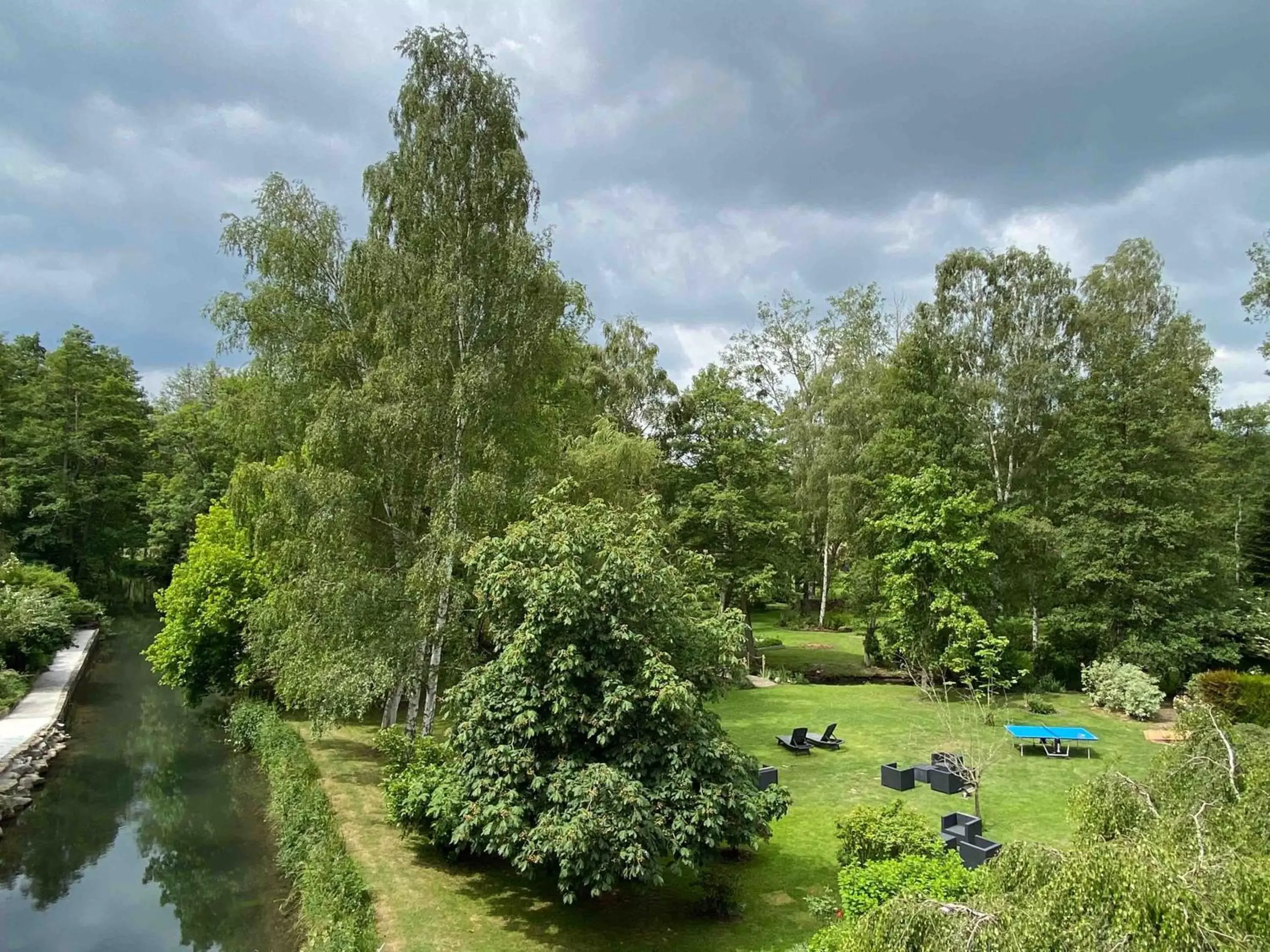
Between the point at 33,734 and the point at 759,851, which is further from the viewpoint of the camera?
the point at 33,734

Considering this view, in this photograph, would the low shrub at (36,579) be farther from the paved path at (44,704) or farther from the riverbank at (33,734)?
the riverbank at (33,734)

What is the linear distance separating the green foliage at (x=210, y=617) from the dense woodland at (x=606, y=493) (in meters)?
0.10

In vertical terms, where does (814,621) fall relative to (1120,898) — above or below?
below

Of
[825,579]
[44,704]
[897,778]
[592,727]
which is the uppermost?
[825,579]

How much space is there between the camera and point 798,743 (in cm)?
1820

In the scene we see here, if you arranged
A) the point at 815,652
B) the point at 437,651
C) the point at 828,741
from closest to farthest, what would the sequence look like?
1. the point at 437,651
2. the point at 828,741
3. the point at 815,652

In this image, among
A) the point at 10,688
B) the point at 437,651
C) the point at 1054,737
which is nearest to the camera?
the point at 437,651


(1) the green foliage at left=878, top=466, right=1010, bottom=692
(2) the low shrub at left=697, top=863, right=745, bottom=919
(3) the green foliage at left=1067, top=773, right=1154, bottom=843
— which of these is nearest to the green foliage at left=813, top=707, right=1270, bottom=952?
(3) the green foliage at left=1067, top=773, right=1154, bottom=843

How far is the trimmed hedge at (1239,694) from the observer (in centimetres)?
1833

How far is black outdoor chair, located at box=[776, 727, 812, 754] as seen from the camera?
714 inches

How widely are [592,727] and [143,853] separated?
38.2ft

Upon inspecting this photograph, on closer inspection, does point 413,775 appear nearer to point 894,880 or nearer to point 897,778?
point 894,880

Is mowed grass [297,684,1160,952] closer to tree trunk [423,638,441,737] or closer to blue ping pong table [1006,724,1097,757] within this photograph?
blue ping pong table [1006,724,1097,757]

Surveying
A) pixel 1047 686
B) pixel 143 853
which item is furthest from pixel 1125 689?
pixel 143 853
